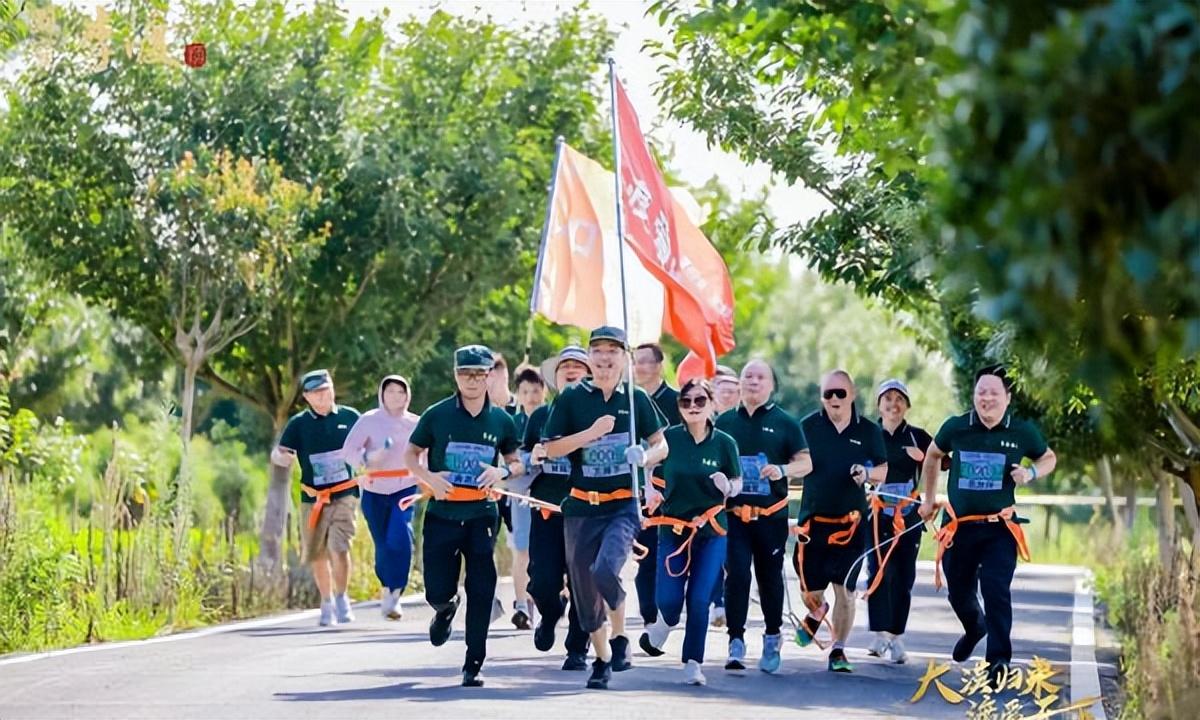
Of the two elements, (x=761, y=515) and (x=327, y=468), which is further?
(x=327, y=468)

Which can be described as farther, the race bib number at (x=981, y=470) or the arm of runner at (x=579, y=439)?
the race bib number at (x=981, y=470)

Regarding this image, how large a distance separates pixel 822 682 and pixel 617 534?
1959 mm

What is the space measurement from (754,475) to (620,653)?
1485mm

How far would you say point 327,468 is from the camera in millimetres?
19703

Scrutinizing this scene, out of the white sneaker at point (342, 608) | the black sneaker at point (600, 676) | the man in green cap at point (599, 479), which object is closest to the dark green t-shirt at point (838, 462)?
the man in green cap at point (599, 479)

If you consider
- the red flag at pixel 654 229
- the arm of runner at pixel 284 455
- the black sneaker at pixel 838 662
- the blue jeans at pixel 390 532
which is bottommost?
the black sneaker at pixel 838 662

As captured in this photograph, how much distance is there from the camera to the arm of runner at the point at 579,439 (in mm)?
14312

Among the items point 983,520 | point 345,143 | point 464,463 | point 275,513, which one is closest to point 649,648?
point 983,520

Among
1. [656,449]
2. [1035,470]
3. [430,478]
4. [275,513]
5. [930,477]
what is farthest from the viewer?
[275,513]

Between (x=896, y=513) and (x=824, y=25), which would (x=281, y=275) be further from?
(x=824, y=25)

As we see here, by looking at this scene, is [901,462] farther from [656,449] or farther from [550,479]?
[656,449]

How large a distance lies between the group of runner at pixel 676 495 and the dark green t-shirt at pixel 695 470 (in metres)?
0.01

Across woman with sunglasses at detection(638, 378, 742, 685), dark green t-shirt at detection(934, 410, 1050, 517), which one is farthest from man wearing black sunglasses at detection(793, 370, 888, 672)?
dark green t-shirt at detection(934, 410, 1050, 517)

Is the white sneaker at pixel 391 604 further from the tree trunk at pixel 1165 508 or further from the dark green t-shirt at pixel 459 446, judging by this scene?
the tree trunk at pixel 1165 508
